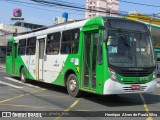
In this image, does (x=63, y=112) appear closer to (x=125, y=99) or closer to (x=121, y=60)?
(x=121, y=60)

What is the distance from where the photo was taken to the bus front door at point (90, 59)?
1195cm

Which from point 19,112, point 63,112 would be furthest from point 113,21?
point 19,112

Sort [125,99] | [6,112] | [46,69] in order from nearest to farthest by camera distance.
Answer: [6,112], [125,99], [46,69]

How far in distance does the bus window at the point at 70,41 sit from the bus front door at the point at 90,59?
74cm

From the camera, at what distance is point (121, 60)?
11430 mm

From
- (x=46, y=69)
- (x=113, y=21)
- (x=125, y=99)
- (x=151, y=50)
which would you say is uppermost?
(x=113, y=21)

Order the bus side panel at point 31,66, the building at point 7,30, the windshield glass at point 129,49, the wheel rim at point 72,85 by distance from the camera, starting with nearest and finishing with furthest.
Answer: the windshield glass at point 129,49 → the wheel rim at point 72,85 → the bus side panel at point 31,66 → the building at point 7,30

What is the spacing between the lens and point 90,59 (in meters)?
12.2

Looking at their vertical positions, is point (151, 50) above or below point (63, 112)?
above

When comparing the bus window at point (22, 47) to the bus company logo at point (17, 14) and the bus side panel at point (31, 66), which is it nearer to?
the bus side panel at point (31, 66)

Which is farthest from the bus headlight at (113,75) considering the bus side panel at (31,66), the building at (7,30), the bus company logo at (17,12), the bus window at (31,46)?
the bus company logo at (17,12)

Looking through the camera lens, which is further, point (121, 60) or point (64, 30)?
point (64, 30)

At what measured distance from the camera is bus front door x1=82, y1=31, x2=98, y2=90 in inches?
470

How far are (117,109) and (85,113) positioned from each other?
1.41 m
